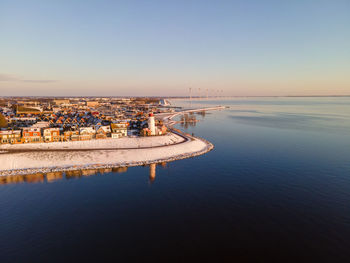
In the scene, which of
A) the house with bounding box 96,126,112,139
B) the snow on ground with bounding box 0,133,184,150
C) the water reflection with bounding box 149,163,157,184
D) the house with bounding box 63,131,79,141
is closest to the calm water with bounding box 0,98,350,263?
the water reflection with bounding box 149,163,157,184

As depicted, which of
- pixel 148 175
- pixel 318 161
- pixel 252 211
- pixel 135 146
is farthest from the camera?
pixel 135 146

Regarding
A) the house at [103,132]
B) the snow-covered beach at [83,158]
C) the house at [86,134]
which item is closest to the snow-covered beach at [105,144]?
the house at [86,134]

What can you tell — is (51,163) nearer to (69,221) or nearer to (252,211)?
(69,221)

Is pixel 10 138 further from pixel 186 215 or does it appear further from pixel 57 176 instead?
pixel 186 215

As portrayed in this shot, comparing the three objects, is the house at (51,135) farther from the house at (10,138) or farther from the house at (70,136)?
the house at (10,138)

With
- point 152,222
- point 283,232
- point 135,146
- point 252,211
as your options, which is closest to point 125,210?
point 152,222

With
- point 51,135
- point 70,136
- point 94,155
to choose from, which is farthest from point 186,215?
point 51,135

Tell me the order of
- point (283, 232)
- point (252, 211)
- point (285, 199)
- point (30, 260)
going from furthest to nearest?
point (285, 199)
point (252, 211)
point (283, 232)
point (30, 260)

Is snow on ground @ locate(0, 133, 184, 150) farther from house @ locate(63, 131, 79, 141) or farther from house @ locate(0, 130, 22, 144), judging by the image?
house @ locate(63, 131, 79, 141)
